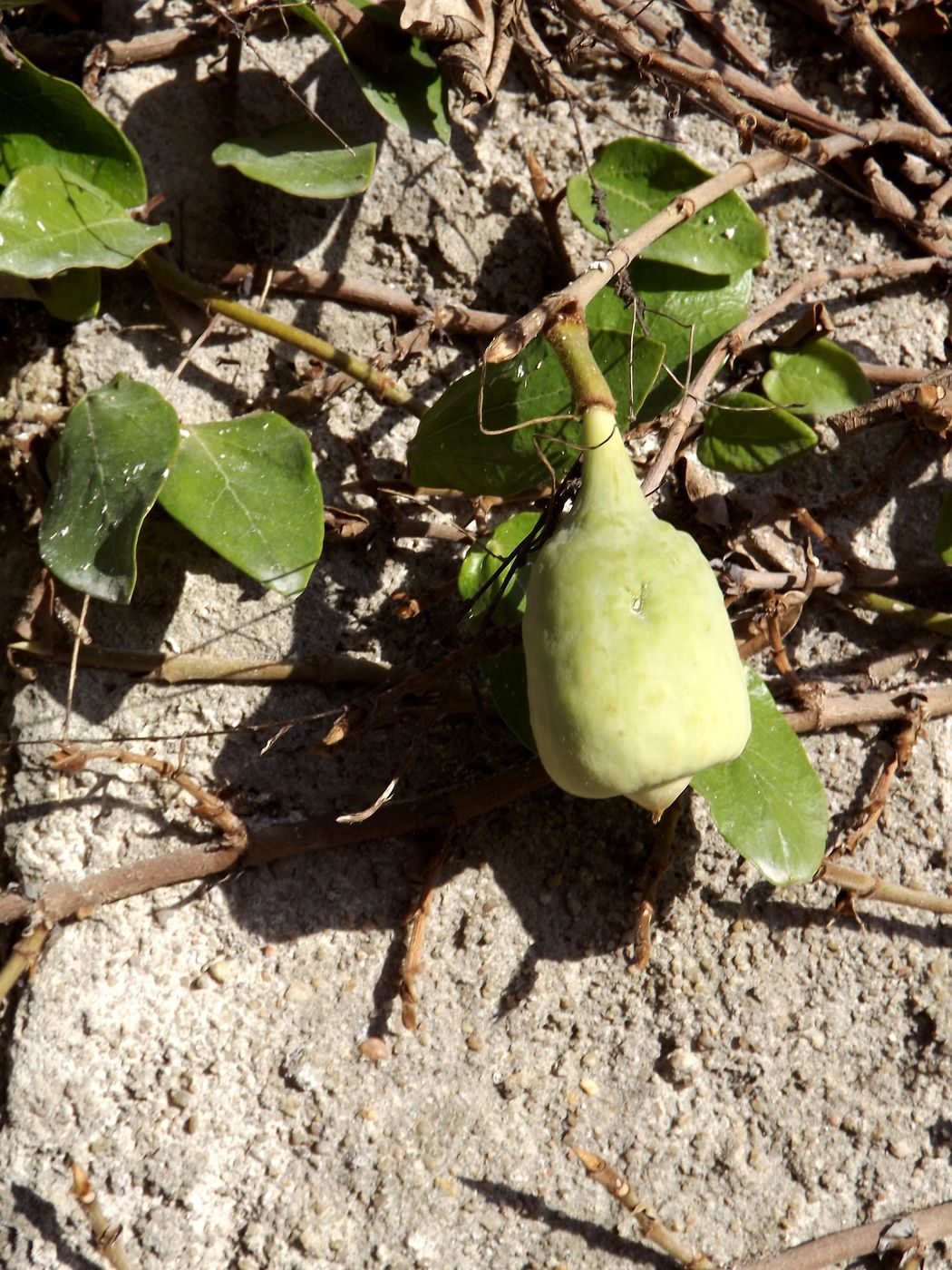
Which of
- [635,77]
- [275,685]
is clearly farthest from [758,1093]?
[635,77]

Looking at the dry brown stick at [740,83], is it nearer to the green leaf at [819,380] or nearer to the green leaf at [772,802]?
the green leaf at [819,380]

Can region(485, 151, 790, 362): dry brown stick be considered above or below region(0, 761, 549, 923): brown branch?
above

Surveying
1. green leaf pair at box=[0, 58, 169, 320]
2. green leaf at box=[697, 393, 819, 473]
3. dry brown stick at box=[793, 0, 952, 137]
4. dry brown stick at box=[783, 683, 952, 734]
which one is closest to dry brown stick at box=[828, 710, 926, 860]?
dry brown stick at box=[783, 683, 952, 734]

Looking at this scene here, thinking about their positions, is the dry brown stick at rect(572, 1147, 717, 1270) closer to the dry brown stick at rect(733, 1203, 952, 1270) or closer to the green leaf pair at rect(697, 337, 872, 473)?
the dry brown stick at rect(733, 1203, 952, 1270)

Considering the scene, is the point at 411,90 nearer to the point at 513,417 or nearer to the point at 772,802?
the point at 513,417

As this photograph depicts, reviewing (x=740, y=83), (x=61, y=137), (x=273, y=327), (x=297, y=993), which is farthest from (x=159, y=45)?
(x=297, y=993)

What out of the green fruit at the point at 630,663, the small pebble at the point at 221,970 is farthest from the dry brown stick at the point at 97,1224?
the green fruit at the point at 630,663
